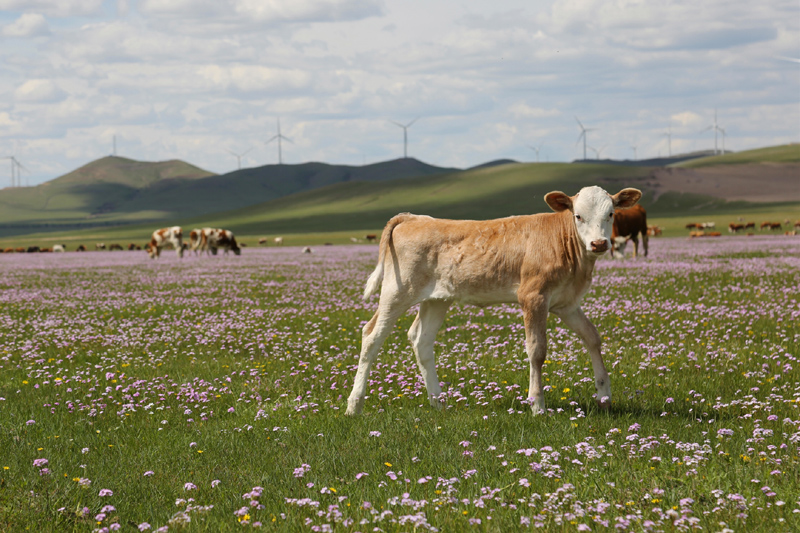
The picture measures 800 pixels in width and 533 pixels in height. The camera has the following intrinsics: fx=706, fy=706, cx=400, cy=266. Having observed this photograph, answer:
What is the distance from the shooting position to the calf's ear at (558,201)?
344 inches

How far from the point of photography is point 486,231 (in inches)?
354

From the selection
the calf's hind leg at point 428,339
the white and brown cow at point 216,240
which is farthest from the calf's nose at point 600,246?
the white and brown cow at point 216,240

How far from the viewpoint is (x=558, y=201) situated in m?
8.81

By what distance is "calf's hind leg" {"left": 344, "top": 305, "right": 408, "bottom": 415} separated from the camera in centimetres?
861

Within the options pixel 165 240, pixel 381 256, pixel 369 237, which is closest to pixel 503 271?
pixel 381 256

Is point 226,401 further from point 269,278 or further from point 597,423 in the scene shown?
point 269,278

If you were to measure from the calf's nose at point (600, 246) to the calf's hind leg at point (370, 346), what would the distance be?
2.53 meters

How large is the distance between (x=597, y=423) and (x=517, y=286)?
1.91 m

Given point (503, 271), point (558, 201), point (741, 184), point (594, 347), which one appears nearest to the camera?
point (594, 347)

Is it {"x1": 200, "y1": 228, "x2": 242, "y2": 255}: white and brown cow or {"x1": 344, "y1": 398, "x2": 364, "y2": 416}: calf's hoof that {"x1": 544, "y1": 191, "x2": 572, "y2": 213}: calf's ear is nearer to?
{"x1": 344, "y1": 398, "x2": 364, "y2": 416}: calf's hoof

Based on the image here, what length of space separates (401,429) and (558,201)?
11.3 feet

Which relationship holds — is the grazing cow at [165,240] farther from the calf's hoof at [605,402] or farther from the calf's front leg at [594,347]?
the calf's hoof at [605,402]

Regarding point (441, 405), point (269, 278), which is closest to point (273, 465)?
point (441, 405)

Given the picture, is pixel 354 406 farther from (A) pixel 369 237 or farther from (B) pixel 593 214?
(A) pixel 369 237
